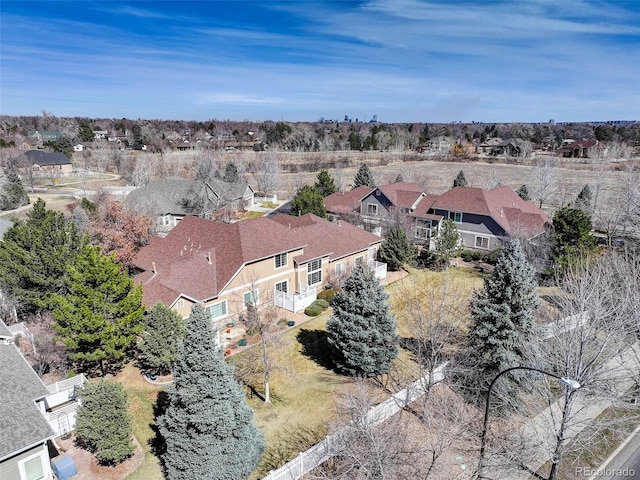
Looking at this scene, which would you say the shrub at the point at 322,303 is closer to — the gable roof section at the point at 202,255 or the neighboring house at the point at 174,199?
the gable roof section at the point at 202,255

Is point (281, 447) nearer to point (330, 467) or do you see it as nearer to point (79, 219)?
point (330, 467)

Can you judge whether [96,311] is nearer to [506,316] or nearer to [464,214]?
[506,316]

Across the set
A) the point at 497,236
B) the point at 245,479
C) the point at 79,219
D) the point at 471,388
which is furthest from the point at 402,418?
the point at 79,219

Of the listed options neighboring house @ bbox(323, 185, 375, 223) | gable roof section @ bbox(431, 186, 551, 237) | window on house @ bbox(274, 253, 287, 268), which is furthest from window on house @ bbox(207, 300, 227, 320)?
gable roof section @ bbox(431, 186, 551, 237)

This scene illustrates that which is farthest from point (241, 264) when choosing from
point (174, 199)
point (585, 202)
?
point (585, 202)

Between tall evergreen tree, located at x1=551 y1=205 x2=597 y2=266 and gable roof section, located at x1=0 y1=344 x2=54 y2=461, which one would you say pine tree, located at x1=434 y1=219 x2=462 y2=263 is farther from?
gable roof section, located at x1=0 y1=344 x2=54 y2=461

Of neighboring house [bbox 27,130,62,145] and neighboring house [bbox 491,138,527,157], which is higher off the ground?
neighboring house [bbox 27,130,62,145]
